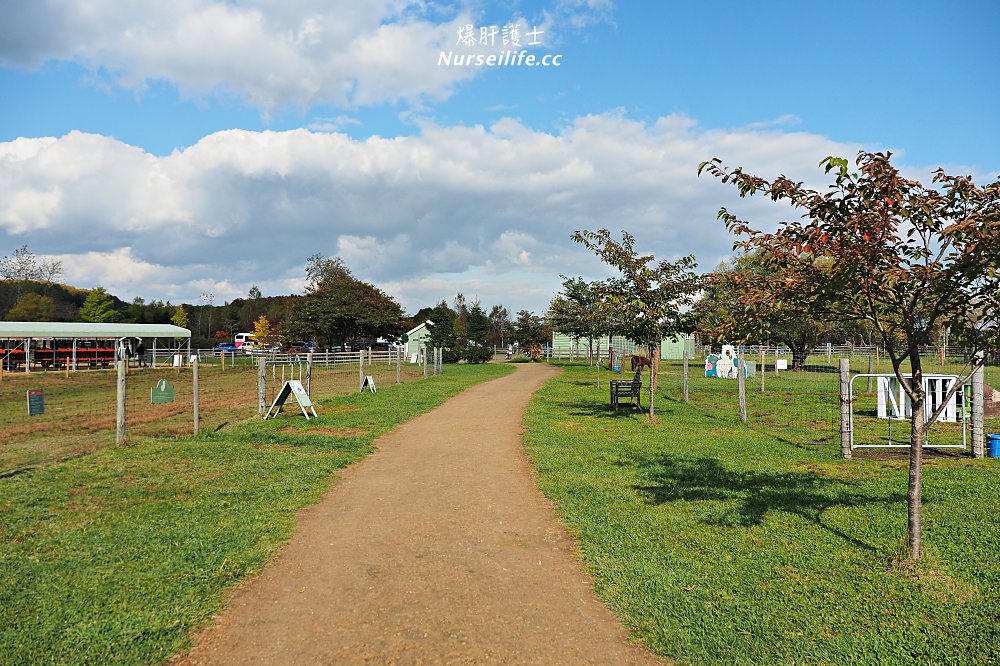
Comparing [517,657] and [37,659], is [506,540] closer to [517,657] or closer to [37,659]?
[517,657]

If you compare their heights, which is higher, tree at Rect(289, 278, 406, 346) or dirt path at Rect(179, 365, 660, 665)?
tree at Rect(289, 278, 406, 346)

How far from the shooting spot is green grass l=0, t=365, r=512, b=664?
4.06 meters

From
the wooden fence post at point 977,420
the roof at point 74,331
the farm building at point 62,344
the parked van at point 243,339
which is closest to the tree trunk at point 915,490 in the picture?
the wooden fence post at point 977,420

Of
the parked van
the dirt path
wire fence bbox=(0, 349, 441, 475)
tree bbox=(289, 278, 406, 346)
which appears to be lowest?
wire fence bbox=(0, 349, 441, 475)

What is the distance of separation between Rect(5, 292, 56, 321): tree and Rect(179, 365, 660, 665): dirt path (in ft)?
237

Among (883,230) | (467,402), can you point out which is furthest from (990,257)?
(467,402)

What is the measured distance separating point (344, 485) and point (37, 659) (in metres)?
4.74

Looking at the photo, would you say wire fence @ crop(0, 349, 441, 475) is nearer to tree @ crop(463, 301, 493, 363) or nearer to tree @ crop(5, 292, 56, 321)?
tree @ crop(463, 301, 493, 363)

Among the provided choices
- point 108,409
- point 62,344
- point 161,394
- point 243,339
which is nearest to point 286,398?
point 161,394

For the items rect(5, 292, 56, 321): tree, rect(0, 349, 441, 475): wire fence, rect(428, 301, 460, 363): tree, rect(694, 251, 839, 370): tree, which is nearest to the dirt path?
rect(694, 251, 839, 370): tree

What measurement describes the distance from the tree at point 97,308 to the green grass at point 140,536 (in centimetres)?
7072

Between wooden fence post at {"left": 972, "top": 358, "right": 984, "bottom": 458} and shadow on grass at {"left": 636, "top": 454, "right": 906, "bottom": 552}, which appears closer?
shadow on grass at {"left": 636, "top": 454, "right": 906, "bottom": 552}

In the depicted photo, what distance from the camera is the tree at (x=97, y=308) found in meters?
70.9

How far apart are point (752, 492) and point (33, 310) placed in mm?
76436
